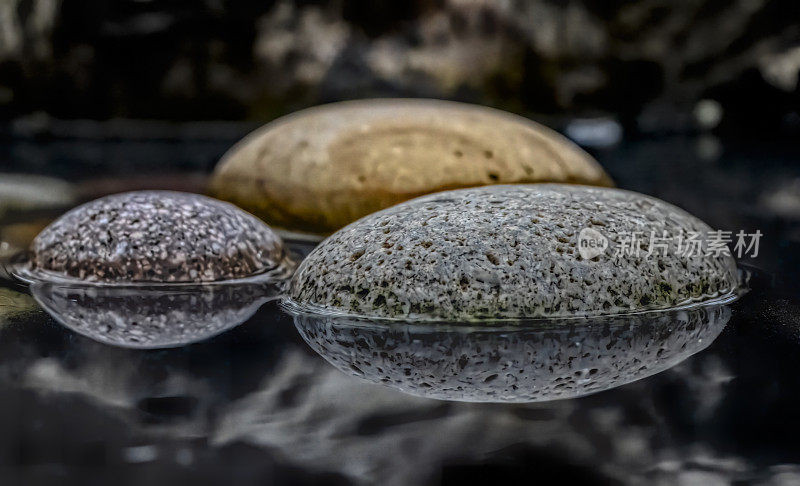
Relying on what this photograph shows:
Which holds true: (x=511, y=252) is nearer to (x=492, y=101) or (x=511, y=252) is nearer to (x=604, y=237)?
(x=604, y=237)

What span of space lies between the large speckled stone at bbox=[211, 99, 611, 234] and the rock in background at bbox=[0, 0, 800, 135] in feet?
17.7

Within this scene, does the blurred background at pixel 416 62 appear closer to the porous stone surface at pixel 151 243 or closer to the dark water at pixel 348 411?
the porous stone surface at pixel 151 243

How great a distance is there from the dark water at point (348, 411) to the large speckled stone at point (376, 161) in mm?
1558

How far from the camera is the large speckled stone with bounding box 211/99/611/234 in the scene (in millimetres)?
4770

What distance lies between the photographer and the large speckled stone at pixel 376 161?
4770mm

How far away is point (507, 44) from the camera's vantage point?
10555 millimetres

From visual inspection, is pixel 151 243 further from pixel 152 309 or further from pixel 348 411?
pixel 348 411

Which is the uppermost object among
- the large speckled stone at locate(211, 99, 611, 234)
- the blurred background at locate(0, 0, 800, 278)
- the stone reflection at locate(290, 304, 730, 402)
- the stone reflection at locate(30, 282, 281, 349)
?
the blurred background at locate(0, 0, 800, 278)

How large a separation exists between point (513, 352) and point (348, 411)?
61 centimetres

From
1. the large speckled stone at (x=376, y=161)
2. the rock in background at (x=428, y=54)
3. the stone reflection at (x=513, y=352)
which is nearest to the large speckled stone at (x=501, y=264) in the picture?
the stone reflection at (x=513, y=352)

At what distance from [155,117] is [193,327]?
827cm

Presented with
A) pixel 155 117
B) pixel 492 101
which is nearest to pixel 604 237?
pixel 492 101

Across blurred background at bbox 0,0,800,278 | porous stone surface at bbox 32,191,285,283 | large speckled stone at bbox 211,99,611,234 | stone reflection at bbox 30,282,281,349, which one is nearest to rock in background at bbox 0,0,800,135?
blurred background at bbox 0,0,800,278

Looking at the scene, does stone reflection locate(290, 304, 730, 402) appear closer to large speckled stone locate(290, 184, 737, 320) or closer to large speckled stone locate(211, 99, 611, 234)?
large speckled stone locate(290, 184, 737, 320)
